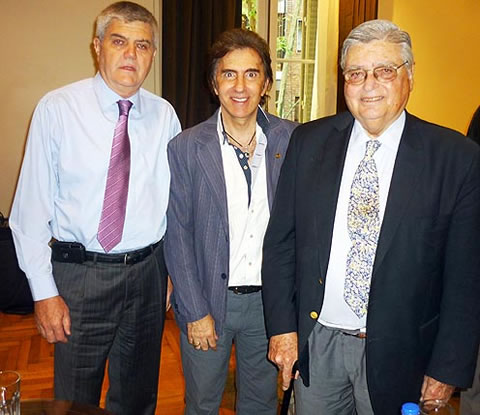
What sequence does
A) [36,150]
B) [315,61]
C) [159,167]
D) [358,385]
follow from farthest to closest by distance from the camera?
[315,61] < [159,167] < [36,150] < [358,385]

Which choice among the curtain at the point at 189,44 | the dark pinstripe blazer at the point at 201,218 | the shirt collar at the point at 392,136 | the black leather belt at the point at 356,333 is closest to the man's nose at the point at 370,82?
the shirt collar at the point at 392,136

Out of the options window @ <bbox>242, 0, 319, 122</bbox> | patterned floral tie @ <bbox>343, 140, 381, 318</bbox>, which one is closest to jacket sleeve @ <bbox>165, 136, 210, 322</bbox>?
patterned floral tie @ <bbox>343, 140, 381, 318</bbox>

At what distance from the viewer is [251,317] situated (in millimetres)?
1750

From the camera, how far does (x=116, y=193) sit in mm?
1742

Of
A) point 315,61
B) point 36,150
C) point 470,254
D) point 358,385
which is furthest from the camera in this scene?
point 315,61

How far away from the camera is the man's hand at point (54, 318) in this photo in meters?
1.71

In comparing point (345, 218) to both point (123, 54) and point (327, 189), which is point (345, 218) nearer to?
point (327, 189)

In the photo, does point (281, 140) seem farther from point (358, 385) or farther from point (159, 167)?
point (358, 385)

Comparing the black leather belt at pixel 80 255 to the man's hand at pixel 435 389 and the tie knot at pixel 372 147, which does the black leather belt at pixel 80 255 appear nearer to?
the tie knot at pixel 372 147

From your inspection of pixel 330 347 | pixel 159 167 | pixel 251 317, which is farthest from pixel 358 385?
pixel 159 167

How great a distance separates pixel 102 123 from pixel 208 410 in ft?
3.46

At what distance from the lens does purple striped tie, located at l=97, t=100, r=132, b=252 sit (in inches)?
67.9

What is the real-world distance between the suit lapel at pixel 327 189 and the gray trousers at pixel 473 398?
89 cm

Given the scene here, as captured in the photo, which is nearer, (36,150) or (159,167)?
(36,150)
